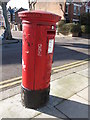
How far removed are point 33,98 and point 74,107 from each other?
89 cm

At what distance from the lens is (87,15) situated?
23531 millimetres

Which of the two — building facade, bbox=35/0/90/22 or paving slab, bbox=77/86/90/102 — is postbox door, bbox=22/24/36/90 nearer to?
paving slab, bbox=77/86/90/102

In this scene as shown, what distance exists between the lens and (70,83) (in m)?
4.05

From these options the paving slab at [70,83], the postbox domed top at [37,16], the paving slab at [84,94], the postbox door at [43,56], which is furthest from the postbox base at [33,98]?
the postbox domed top at [37,16]

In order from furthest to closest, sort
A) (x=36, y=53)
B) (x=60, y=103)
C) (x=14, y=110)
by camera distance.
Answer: (x=60, y=103) < (x=14, y=110) < (x=36, y=53)

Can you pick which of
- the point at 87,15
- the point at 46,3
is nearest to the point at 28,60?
the point at 87,15

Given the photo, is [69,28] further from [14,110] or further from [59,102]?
[14,110]

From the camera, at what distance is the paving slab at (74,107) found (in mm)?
2736

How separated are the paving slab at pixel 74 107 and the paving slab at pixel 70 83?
33cm

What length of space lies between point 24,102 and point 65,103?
0.88 meters

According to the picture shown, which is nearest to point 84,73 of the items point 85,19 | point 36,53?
point 36,53

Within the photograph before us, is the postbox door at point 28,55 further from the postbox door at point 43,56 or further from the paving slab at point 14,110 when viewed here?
the paving slab at point 14,110

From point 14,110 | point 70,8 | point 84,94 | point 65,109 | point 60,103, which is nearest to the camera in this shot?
point 14,110

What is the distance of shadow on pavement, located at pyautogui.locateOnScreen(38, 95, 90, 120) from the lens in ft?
8.89
